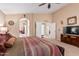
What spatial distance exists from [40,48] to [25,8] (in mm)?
630

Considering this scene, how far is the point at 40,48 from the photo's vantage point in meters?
1.85

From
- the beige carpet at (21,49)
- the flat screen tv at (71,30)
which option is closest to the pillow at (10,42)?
the beige carpet at (21,49)

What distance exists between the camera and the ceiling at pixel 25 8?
1.88 meters

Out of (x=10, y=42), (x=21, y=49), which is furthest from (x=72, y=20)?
(x=10, y=42)

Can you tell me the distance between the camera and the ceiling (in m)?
1.88

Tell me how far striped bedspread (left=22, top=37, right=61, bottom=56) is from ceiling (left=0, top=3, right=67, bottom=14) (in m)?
0.47

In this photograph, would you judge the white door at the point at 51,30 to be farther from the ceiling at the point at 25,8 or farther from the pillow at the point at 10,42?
the pillow at the point at 10,42

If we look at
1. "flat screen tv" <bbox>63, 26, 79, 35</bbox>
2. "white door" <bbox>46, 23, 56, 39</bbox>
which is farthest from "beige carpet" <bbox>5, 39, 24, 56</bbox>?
"flat screen tv" <bbox>63, 26, 79, 35</bbox>

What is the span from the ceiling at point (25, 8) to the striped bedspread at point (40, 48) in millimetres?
470

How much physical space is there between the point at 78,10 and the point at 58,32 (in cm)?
44

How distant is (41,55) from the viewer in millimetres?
1837

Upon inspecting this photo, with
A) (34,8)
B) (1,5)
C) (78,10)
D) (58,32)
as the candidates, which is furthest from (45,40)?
(1,5)

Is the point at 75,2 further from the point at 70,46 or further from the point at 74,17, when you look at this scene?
the point at 70,46

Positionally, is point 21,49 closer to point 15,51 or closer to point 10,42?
point 15,51
